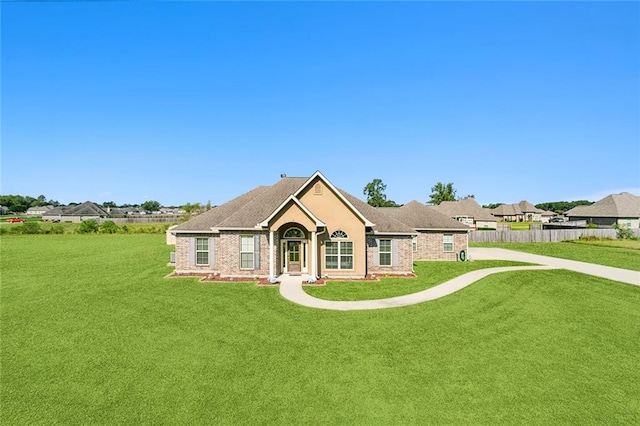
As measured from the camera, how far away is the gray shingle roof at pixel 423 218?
85.2 feet

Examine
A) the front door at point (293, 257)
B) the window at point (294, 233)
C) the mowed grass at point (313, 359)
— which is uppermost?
the window at point (294, 233)

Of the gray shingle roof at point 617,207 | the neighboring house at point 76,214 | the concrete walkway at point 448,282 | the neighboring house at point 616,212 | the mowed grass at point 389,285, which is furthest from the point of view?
the neighboring house at point 76,214

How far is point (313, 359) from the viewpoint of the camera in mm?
8828

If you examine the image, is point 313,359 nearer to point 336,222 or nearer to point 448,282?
point 336,222

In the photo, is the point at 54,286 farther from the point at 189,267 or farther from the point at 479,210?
the point at 479,210

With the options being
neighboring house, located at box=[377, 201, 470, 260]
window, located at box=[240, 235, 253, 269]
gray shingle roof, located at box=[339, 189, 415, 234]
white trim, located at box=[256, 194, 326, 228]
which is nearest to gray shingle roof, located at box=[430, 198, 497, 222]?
neighboring house, located at box=[377, 201, 470, 260]

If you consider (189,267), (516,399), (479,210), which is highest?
(479,210)

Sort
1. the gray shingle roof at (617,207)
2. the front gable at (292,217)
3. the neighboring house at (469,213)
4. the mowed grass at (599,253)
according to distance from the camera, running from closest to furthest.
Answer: the front gable at (292,217)
the mowed grass at (599,253)
the gray shingle roof at (617,207)
the neighboring house at (469,213)

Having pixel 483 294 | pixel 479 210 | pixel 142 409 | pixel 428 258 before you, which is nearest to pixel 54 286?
pixel 142 409

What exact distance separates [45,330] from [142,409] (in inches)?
303

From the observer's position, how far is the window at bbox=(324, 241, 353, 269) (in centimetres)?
1953

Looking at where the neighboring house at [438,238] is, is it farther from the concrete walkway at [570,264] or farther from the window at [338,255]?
the window at [338,255]

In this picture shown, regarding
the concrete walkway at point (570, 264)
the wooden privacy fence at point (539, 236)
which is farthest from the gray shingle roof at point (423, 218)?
the wooden privacy fence at point (539, 236)

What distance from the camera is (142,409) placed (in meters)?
6.65
